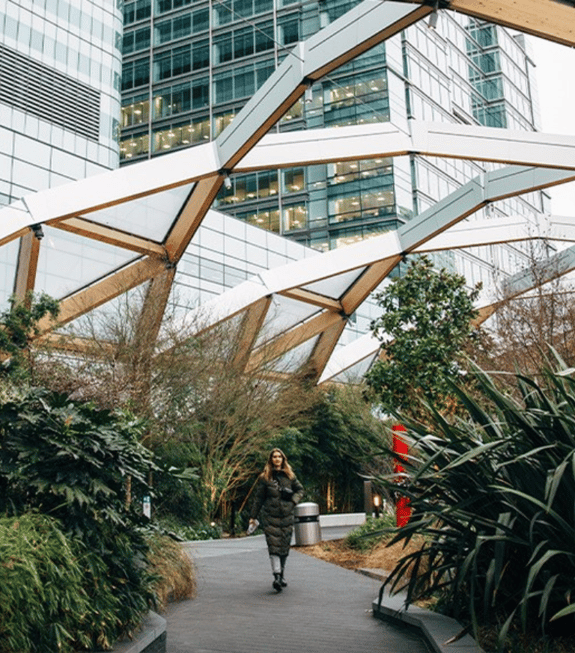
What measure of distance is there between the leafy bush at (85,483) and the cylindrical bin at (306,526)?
9.28 meters

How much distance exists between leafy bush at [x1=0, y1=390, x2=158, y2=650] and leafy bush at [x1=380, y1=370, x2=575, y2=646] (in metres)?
1.95

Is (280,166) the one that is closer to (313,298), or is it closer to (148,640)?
(313,298)

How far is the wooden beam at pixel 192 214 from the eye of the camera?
15617 millimetres

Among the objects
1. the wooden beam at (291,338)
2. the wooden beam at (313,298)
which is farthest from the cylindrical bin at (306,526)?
the wooden beam at (313,298)

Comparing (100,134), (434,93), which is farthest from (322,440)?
(434,93)

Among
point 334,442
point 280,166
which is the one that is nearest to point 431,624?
point 280,166

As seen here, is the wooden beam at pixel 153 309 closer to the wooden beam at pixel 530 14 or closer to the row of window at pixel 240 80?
the wooden beam at pixel 530 14

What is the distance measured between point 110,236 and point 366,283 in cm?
874

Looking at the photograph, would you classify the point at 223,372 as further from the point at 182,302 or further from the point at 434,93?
the point at 434,93

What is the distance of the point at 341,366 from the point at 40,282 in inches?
434

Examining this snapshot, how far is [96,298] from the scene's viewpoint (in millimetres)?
18266

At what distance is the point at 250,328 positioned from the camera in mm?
20922

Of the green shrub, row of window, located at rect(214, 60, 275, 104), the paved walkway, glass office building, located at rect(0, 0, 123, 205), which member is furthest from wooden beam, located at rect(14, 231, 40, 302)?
row of window, located at rect(214, 60, 275, 104)

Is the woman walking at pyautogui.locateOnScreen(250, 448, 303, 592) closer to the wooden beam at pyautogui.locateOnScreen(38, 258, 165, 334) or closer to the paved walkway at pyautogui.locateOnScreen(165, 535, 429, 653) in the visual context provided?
the paved walkway at pyautogui.locateOnScreen(165, 535, 429, 653)
